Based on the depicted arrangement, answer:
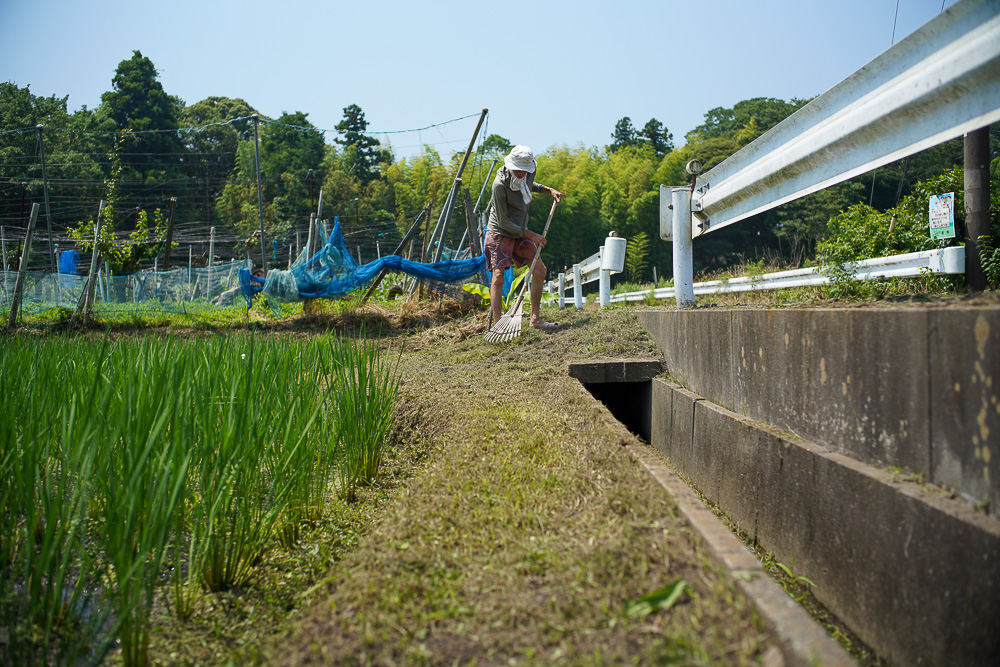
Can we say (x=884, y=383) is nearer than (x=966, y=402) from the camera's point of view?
No

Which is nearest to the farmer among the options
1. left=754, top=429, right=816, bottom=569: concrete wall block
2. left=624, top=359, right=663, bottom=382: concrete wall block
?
left=624, top=359, right=663, bottom=382: concrete wall block

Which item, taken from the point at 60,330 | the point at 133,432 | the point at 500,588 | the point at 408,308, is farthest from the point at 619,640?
the point at 60,330

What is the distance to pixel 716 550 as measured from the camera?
1469mm

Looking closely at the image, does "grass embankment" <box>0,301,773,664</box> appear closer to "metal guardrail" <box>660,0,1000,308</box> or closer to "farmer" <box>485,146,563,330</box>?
"metal guardrail" <box>660,0,1000,308</box>

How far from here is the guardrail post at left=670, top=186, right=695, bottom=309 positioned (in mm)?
4191

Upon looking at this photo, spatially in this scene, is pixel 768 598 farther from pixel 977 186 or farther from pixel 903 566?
pixel 977 186

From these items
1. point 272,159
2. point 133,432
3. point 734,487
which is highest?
point 272,159

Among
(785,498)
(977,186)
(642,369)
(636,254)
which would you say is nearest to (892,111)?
(785,498)

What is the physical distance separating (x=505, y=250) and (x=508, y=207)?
1.40 feet

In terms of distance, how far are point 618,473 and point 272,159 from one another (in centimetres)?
6114

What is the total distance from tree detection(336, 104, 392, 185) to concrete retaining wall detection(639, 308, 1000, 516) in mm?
58251

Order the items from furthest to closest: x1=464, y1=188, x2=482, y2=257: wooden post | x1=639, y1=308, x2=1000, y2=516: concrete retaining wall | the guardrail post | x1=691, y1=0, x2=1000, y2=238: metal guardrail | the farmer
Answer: x1=464, y1=188, x2=482, y2=257: wooden post
the farmer
the guardrail post
x1=691, y1=0, x2=1000, y2=238: metal guardrail
x1=639, y1=308, x2=1000, y2=516: concrete retaining wall

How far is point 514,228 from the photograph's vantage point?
6.07 m

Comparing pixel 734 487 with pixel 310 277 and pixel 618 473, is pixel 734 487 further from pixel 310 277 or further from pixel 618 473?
pixel 310 277
